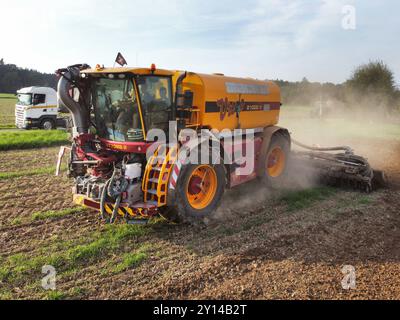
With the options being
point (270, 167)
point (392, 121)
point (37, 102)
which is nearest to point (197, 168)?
point (270, 167)

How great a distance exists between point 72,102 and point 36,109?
1474cm


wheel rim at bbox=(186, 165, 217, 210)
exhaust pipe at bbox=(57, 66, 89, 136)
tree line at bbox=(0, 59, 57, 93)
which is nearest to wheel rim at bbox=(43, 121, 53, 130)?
exhaust pipe at bbox=(57, 66, 89, 136)

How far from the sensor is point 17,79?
71375mm

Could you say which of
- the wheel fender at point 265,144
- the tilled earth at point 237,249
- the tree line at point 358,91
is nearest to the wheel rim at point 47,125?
the tree line at point 358,91

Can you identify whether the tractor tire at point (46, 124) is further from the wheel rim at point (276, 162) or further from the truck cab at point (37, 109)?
the wheel rim at point (276, 162)

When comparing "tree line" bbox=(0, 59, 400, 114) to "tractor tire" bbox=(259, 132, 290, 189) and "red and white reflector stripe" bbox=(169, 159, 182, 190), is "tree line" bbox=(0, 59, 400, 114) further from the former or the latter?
"red and white reflector stripe" bbox=(169, 159, 182, 190)

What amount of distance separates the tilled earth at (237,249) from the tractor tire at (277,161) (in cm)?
61

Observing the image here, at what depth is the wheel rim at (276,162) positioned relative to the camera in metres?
8.43

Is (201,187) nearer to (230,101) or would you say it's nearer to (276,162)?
(230,101)

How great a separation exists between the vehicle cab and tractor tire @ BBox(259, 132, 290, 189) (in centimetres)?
1507

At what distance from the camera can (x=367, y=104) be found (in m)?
25.5

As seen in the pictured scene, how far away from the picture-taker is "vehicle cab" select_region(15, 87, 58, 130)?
19031 mm
